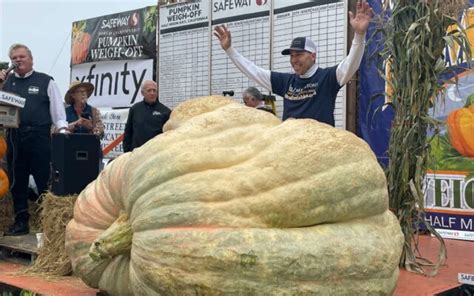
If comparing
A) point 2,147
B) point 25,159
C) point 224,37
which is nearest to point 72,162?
point 2,147

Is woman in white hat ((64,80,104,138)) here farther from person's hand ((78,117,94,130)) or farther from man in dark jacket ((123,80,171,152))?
man in dark jacket ((123,80,171,152))

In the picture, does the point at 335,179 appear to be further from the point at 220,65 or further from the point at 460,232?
the point at 220,65

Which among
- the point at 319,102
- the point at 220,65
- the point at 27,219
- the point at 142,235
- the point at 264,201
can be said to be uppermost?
the point at 220,65

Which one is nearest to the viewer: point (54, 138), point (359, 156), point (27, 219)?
point (359, 156)

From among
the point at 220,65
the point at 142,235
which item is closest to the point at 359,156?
the point at 142,235

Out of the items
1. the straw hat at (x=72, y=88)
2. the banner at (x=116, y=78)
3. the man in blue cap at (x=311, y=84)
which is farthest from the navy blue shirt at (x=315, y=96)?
the banner at (x=116, y=78)

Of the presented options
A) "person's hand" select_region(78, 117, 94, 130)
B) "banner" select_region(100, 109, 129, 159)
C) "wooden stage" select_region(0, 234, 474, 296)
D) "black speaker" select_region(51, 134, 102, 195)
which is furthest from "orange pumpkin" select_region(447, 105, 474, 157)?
"banner" select_region(100, 109, 129, 159)

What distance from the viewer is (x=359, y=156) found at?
7.95 ft

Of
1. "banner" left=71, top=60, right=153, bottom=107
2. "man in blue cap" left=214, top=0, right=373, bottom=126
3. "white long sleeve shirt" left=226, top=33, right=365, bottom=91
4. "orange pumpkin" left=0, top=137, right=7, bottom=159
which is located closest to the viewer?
"white long sleeve shirt" left=226, top=33, right=365, bottom=91

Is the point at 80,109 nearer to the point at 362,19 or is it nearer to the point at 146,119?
the point at 146,119

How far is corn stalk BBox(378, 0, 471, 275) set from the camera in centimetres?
338

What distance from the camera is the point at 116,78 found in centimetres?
896

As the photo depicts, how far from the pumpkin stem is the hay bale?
43.3 inches

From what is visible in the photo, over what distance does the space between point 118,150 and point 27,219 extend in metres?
3.96
